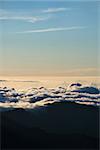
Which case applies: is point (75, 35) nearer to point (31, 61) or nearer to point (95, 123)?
point (31, 61)

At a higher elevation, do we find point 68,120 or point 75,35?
point 75,35

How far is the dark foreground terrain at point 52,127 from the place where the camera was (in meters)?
4.02

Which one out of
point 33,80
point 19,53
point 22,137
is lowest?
point 22,137

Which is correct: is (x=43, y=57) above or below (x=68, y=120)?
above

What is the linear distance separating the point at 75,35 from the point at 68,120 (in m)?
0.82

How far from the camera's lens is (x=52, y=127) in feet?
13.2

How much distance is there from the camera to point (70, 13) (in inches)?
161

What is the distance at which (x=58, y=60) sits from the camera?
13.4 ft

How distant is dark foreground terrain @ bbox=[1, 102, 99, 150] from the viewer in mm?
4020

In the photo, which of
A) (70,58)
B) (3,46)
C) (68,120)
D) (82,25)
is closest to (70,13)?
(82,25)

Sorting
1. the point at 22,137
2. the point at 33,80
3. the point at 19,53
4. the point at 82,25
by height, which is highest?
the point at 82,25

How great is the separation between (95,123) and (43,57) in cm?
81

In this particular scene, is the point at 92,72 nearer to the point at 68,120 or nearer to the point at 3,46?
the point at 68,120

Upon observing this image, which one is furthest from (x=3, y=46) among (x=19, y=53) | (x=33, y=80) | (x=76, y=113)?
(x=76, y=113)
